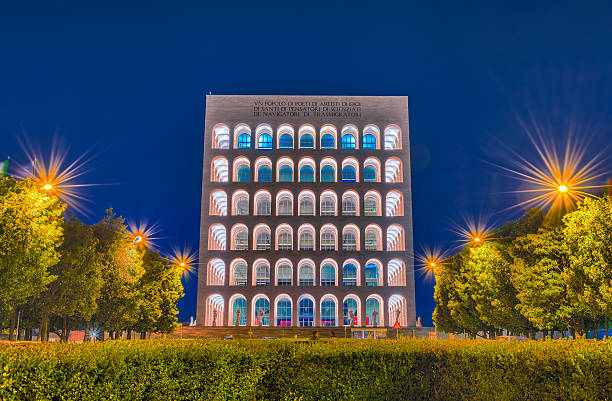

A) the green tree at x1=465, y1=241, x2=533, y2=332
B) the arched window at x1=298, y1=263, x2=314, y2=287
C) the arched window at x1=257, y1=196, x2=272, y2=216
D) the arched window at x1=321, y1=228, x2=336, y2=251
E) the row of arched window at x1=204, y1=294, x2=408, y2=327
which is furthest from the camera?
the arched window at x1=257, y1=196, x2=272, y2=216

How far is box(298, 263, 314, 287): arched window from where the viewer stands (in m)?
86.1

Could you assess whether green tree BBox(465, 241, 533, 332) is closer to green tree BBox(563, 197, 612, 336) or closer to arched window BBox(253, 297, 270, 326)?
green tree BBox(563, 197, 612, 336)

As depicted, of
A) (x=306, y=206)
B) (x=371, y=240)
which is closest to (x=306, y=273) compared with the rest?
(x=306, y=206)

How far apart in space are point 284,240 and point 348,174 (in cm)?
1701

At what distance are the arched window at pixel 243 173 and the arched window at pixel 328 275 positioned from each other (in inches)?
847

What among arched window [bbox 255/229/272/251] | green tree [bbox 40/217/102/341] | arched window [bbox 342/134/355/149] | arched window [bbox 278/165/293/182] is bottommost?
green tree [bbox 40/217/102/341]

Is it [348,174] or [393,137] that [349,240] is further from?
[393,137]

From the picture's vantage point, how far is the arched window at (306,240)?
87875mm

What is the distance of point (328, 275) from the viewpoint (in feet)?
282

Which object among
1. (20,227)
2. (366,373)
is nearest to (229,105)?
(20,227)

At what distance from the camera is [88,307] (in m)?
33.1

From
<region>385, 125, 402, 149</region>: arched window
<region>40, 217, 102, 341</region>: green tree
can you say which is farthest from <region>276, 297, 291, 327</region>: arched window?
<region>40, 217, 102, 341</region>: green tree

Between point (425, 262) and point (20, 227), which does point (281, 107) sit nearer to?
point (425, 262)

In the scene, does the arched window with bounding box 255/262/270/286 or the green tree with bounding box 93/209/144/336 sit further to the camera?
the arched window with bounding box 255/262/270/286
